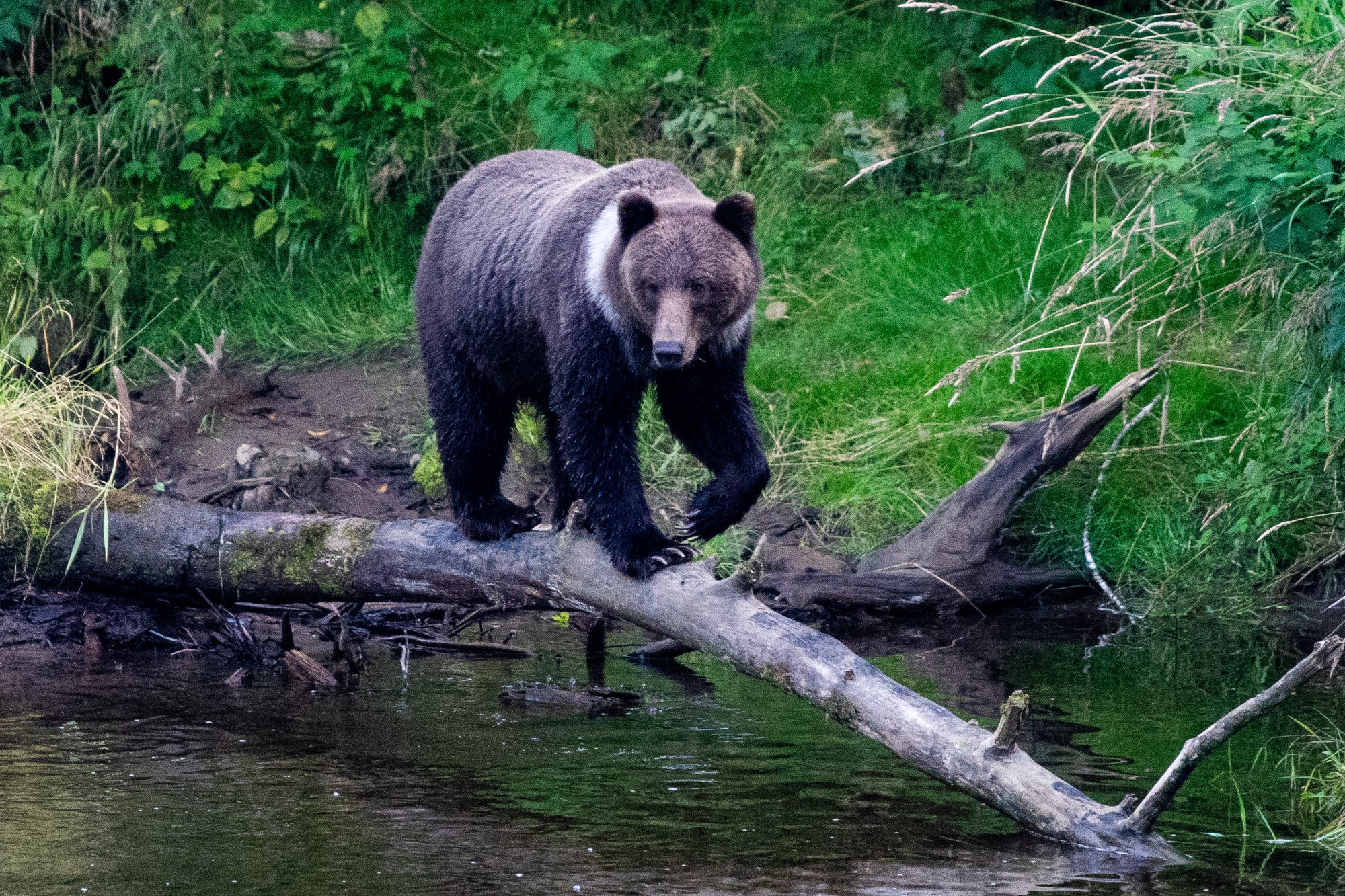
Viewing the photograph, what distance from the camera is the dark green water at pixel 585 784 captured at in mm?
3979

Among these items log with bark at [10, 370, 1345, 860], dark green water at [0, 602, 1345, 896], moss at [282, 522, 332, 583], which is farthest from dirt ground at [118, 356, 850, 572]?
dark green water at [0, 602, 1345, 896]

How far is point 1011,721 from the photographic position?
390 centimetres

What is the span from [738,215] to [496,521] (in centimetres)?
155

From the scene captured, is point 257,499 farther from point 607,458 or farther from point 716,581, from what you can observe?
point 716,581

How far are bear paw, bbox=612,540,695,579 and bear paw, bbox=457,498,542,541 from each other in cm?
89

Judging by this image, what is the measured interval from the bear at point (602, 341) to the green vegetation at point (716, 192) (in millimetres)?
1939

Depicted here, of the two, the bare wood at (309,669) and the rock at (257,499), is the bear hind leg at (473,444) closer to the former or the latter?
the bare wood at (309,669)

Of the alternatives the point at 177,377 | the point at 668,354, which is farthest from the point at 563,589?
the point at 177,377

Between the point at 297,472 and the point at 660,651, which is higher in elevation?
the point at 297,472

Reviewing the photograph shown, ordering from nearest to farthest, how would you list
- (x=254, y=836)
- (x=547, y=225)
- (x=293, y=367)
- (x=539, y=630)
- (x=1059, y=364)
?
1. (x=254, y=836)
2. (x=547, y=225)
3. (x=539, y=630)
4. (x=1059, y=364)
5. (x=293, y=367)

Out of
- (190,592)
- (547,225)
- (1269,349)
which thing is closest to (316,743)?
(190,592)

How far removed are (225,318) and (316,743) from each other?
17.2 ft

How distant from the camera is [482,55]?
10445 mm

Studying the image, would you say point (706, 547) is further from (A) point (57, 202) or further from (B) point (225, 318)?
(A) point (57, 202)
